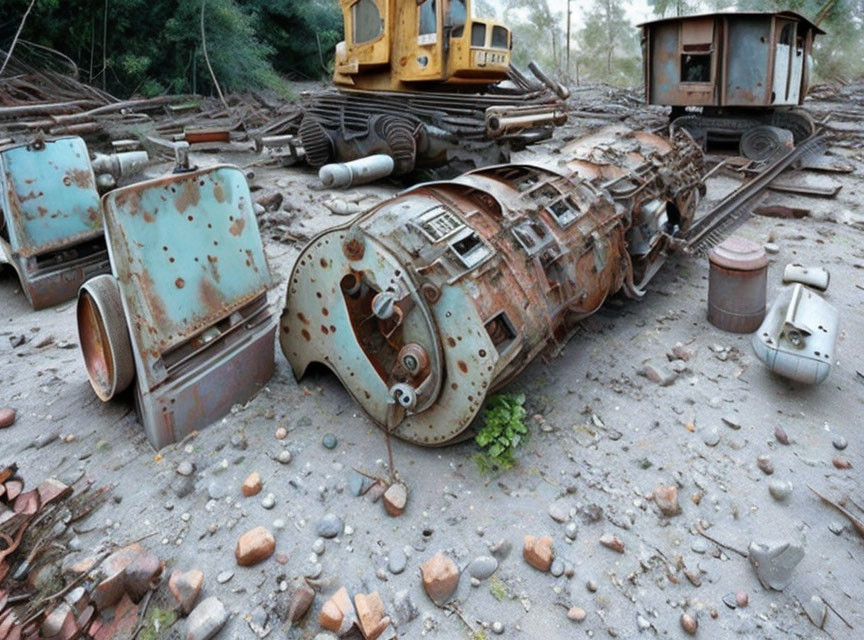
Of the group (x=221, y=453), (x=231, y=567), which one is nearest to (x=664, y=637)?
(x=231, y=567)

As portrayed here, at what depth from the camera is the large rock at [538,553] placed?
2438mm

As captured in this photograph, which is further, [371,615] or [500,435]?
[500,435]

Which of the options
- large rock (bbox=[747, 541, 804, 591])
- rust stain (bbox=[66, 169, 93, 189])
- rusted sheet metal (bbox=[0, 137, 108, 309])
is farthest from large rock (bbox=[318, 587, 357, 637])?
rust stain (bbox=[66, 169, 93, 189])

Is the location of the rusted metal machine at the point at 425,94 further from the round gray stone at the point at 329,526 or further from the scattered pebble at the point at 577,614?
the scattered pebble at the point at 577,614

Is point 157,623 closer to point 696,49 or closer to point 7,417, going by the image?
point 7,417

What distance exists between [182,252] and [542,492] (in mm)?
2185

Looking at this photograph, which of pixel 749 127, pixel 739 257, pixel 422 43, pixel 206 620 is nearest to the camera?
pixel 206 620

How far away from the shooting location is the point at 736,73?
8.91m

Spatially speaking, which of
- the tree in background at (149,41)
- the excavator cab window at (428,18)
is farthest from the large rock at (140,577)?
the tree in background at (149,41)

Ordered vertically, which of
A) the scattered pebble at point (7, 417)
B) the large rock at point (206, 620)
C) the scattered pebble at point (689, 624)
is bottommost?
the scattered pebble at point (689, 624)

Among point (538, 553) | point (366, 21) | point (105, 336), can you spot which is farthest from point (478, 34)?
point (538, 553)

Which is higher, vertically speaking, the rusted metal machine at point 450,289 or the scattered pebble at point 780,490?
the rusted metal machine at point 450,289

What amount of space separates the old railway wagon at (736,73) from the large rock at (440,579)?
909 cm

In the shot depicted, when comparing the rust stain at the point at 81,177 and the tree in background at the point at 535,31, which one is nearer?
the rust stain at the point at 81,177
